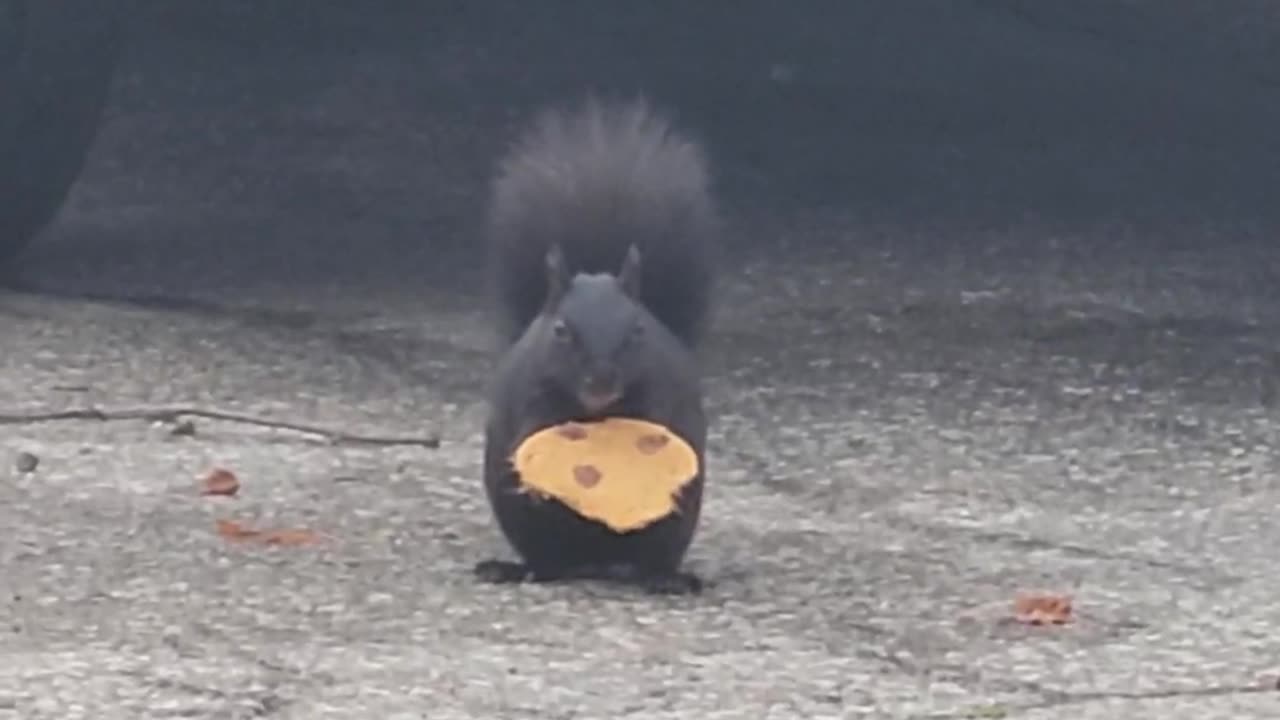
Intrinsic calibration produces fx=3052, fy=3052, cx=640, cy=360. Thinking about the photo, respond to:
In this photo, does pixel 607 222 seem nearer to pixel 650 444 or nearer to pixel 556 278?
pixel 556 278

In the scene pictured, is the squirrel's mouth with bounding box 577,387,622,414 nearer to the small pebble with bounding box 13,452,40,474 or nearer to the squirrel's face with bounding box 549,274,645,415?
the squirrel's face with bounding box 549,274,645,415

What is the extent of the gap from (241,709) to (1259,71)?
16.5 feet

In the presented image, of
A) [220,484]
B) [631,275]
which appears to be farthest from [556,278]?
[220,484]

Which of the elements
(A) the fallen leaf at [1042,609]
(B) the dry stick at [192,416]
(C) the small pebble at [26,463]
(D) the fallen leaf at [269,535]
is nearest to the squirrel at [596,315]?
(D) the fallen leaf at [269,535]

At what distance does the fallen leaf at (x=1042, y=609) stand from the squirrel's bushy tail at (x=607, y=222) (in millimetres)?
715

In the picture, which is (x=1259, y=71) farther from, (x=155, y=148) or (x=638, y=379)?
(x=638, y=379)

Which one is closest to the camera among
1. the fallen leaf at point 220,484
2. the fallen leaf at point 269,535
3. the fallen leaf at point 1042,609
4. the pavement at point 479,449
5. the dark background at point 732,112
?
the pavement at point 479,449

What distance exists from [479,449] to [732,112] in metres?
3.21

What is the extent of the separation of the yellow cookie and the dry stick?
128 centimetres

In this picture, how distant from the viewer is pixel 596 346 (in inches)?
160

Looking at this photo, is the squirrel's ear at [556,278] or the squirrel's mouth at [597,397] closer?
the squirrel's mouth at [597,397]

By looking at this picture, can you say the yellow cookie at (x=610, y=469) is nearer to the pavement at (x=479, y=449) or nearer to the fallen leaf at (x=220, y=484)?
the pavement at (x=479, y=449)

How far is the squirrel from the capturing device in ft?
13.5

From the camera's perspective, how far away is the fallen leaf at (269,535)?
4.49 m
